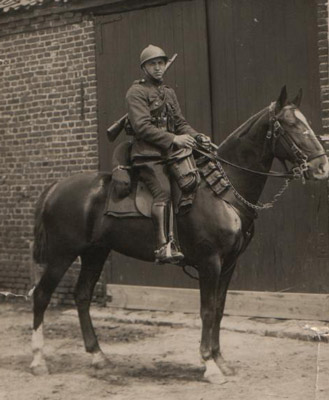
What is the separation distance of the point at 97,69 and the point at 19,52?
1539mm

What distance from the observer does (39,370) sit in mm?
6398

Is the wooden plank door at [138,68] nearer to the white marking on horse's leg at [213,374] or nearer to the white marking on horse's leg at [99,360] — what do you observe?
the white marking on horse's leg at [99,360]

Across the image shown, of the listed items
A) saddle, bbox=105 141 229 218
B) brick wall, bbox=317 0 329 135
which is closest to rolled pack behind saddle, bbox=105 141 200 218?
saddle, bbox=105 141 229 218

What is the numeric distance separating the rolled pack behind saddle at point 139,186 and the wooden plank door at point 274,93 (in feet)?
8.42

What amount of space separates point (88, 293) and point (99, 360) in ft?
2.26

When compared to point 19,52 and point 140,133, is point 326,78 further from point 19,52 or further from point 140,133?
point 19,52

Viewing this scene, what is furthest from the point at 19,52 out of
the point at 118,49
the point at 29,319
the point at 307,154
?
the point at 307,154

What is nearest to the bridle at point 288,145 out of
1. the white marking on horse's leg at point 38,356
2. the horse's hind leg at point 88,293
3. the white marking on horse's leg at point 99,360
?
the horse's hind leg at point 88,293

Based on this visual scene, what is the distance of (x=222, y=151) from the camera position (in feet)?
20.6

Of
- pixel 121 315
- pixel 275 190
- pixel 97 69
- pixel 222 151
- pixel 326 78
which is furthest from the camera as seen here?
pixel 97 69

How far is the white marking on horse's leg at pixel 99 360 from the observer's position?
6547 millimetres

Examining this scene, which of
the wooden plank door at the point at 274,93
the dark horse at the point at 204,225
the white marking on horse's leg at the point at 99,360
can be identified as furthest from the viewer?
the wooden plank door at the point at 274,93

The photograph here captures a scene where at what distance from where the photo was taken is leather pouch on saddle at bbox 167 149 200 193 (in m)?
5.99

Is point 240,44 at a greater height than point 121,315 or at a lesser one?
greater
